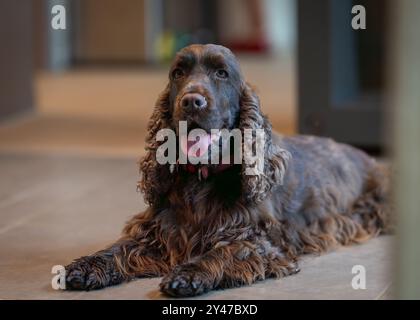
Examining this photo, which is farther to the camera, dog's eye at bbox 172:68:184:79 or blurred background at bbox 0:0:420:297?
dog's eye at bbox 172:68:184:79

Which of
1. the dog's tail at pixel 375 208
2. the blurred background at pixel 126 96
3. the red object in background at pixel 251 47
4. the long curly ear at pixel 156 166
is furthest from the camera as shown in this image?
the red object in background at pixel 251 47

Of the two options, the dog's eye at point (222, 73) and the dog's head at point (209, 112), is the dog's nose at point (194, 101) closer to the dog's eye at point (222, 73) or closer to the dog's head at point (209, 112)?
the dog's head at point (209, 112)

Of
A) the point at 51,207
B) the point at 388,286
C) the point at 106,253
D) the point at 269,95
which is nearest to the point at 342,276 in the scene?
the point at 388,286

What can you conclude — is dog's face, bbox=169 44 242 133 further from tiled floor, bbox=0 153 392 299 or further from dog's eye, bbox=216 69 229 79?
tiled floor, bbox=0 153 392 299

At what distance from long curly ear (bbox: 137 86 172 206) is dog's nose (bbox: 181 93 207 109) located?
0.28 metres

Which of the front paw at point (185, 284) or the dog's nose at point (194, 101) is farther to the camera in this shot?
the dog's nose at point (194, 101)

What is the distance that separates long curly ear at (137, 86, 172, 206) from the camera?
4039 millimetres

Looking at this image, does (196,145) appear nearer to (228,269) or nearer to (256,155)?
(256,155)

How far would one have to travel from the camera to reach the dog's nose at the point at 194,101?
12.3 feet

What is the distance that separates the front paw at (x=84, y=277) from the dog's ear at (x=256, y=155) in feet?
2.06

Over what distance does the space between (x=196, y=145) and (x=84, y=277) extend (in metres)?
0.63

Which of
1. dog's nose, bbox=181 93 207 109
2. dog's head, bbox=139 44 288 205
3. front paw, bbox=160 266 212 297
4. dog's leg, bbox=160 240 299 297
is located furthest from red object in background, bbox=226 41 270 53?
front paw, bbox=160 266 212 297

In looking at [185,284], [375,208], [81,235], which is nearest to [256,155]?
[185,284]

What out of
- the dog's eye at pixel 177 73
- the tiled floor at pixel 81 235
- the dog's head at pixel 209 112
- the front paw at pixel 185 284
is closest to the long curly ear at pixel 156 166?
the dog's head at pixel 209 112
